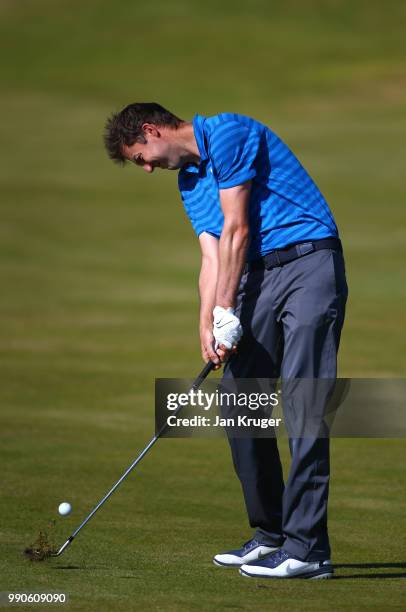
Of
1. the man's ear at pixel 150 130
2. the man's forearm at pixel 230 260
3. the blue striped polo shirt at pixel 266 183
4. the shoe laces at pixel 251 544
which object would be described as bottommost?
the shoe laces at pixel 251 544

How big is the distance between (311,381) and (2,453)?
393cm

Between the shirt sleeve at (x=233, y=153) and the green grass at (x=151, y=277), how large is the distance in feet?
5.54

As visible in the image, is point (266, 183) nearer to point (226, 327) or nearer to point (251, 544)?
point (226, 327)

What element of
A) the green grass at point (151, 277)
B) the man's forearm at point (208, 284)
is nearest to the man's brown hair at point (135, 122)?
the man's forearm at point (208, 284)

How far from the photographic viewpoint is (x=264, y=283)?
5949mm

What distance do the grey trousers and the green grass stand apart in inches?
12.4

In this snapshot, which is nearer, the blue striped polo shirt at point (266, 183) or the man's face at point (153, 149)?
the blue striped polo shirt at point (266, 183)

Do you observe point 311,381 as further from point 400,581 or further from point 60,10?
point 60,10

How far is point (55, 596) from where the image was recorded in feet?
16.4

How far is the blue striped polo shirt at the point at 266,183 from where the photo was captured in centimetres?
581

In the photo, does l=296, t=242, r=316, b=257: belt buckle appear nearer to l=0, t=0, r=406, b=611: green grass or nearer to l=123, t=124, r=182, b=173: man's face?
l=123, t=124, r=182, b=173: man's face

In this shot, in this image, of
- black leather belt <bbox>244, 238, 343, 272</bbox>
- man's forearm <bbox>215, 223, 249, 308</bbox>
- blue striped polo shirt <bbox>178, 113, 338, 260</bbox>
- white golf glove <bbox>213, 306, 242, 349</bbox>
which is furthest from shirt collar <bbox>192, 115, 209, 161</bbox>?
white golf glove <bbox>213, 306, 242, 349</bbox>

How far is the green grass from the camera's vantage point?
6164mm

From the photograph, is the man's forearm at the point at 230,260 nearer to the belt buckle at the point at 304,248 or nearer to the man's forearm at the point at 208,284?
the belt buckle at the point at 304,248
